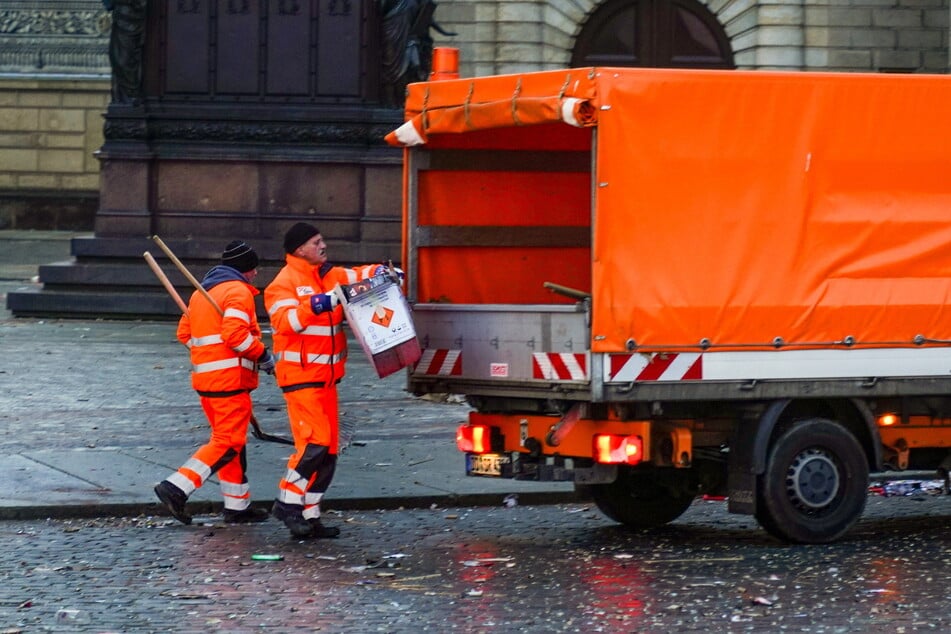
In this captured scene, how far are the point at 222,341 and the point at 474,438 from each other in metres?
1.53

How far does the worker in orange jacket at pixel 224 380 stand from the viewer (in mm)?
9969

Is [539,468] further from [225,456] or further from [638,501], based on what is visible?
[225,456]

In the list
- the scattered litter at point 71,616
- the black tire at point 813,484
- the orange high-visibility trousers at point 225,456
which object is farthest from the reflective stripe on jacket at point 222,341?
the black tire at point 813,484

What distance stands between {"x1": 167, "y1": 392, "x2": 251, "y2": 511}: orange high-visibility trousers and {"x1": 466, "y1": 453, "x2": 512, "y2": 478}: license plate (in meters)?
1.34

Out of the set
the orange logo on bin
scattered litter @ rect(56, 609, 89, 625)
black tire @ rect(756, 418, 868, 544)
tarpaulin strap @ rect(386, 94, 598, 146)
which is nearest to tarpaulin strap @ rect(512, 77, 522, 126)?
tarpaulin strap @ rect(386, 94, 598, 146)

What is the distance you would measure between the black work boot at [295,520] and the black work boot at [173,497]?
2.33 feet

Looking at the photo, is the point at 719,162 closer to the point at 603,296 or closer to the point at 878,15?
the point at 603,296

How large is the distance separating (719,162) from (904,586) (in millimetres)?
2205

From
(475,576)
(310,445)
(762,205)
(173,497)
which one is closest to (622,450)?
(475,576)

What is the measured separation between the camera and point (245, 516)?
10227 millimetres

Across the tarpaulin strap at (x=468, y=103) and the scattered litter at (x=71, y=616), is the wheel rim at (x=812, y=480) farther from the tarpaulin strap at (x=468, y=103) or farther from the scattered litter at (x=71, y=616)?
the scattered litter at (x=71, y=616)

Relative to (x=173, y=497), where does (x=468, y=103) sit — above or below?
above

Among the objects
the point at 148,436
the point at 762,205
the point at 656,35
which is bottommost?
the point at 148,436

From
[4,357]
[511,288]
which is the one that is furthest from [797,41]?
[511,288]
